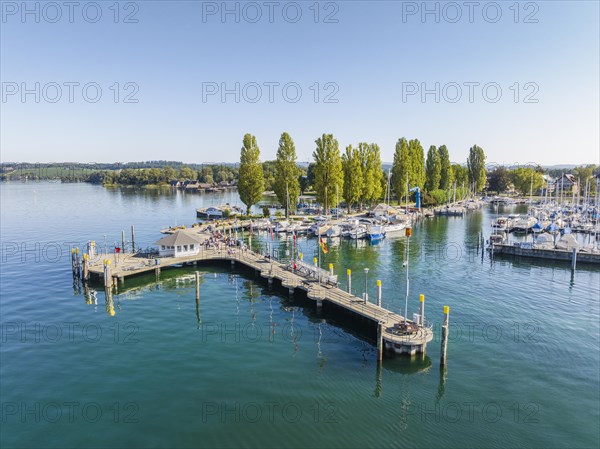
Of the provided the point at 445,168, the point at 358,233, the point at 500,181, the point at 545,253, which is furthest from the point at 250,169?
the point at 500,181

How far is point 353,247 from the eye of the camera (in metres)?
71.3

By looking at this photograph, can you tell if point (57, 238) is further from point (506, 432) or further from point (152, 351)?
point (506, 432)

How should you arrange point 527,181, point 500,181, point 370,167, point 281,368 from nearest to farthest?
point 281,368
point 370,167
point 527,181
point 500,181

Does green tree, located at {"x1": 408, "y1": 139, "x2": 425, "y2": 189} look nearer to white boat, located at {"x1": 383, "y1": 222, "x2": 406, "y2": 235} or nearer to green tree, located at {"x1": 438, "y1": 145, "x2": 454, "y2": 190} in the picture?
green tree, located at {"x1": 438, "y1": 145, "x2": 454, "y2": 190}

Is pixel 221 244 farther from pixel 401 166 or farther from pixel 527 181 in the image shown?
pixel 527 181

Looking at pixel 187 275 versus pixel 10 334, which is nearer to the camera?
pixel 10 334

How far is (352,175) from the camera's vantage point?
4048 inches

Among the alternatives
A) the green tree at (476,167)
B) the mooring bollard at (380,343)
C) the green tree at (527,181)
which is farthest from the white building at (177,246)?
the green tree at (527,181)

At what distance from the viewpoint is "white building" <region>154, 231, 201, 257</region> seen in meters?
54.6

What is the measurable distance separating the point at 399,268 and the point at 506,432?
34854mm

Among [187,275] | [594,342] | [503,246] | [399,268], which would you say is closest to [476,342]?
[594,342]

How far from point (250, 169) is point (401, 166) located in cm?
4835

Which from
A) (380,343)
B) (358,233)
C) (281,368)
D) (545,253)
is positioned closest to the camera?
(281,368)

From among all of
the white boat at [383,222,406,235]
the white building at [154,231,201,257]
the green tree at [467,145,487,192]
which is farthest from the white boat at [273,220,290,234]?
the green tree at [467,145,487,192]
